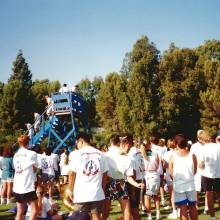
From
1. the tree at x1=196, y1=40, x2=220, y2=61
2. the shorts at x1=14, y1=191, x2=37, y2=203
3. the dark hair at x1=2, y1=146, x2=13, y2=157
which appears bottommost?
the shorts at x1=14, y1=191, x2=37, y2=203

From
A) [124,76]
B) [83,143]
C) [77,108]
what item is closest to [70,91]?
[77,108]

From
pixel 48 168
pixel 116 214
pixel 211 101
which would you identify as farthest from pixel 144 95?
pixel 116 214

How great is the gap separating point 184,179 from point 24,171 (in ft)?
11.5

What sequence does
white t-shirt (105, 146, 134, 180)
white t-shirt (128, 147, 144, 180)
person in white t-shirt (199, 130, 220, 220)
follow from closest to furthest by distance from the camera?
1. white t-shirt (105, 146, 134, 180)
2. white t-shirt (128, 147, 144, 180)
3. person in white t-shirt (199, 130, 220, 220)

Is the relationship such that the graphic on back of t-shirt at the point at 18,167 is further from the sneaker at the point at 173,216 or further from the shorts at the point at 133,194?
the sneaker at the point at 173,216

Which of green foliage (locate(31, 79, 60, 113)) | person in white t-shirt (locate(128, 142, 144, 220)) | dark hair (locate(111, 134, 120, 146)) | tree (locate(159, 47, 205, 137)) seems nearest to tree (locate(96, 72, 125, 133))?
green foliage (locate(31, 79, 60, 113))

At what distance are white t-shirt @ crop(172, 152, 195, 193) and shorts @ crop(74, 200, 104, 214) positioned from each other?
2071mm

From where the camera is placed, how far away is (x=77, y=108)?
2456 cm

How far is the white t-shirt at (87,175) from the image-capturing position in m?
6.15

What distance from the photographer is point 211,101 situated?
39.7 meters

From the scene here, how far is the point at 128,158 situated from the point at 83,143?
5.56ft

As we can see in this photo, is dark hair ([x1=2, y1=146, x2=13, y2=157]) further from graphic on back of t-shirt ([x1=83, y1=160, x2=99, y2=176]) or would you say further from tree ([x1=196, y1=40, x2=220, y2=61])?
tree ([x1=196, y1=40, x2=220, y2=61])

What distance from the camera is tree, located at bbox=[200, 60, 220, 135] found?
39.6 meters

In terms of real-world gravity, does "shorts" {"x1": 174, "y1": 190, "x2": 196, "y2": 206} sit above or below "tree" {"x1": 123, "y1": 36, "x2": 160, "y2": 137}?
below
